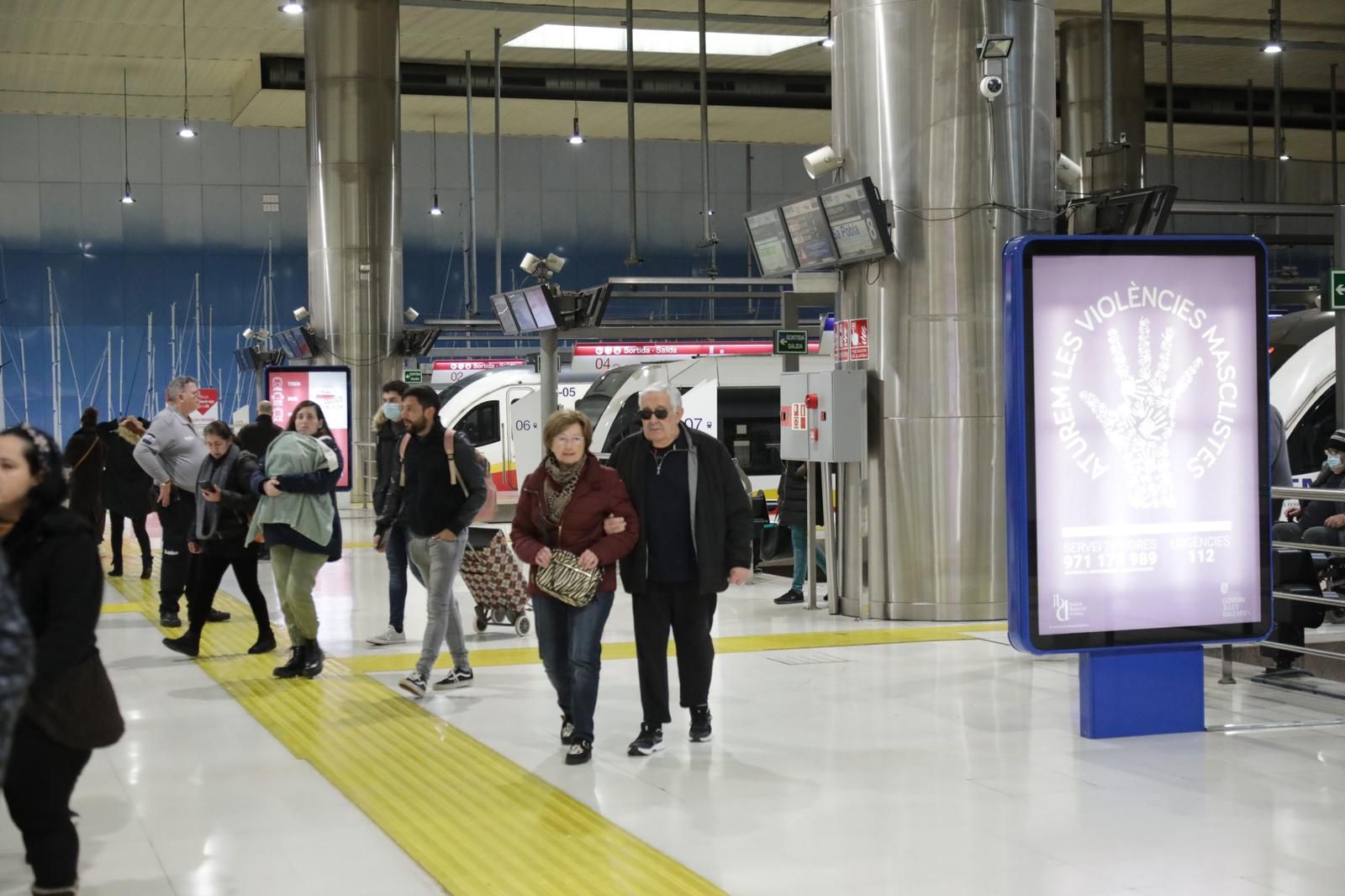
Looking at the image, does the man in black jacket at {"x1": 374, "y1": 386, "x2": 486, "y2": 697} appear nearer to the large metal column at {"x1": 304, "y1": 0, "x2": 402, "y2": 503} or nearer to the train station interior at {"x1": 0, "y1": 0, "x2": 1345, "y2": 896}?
the train station interior at {"x1": 0, "y1": 0, "x2": 1345, "y2": 896}

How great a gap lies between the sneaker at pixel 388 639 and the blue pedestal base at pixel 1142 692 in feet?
16.6

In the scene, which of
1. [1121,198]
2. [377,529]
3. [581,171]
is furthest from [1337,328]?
[581,171]

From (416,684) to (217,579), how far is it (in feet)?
7.54

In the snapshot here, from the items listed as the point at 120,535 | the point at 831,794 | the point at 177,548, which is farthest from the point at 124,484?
the point at 831,794

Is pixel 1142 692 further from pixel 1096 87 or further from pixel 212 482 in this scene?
pixel 1096 87

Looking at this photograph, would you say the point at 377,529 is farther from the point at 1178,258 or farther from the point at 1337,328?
the point at 1337,328

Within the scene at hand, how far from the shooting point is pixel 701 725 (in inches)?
275

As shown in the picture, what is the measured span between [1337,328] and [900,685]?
655 cm

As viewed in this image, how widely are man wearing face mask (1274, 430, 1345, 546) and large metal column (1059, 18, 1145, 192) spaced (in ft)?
56.9

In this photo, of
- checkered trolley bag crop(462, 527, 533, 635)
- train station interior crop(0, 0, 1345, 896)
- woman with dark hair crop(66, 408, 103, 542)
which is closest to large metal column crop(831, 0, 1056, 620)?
train station interior crop(0, 0, 1345, 896)

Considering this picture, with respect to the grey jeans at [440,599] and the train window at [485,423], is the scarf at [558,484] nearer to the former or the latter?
the grey jeans at [440,599]

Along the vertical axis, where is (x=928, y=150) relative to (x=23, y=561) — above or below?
above

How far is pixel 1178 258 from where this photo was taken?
22.8ft

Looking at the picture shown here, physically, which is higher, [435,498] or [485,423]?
[485,423]
